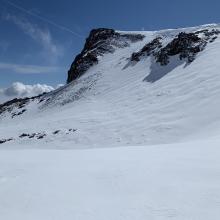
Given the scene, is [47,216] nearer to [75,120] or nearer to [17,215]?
[17,215]

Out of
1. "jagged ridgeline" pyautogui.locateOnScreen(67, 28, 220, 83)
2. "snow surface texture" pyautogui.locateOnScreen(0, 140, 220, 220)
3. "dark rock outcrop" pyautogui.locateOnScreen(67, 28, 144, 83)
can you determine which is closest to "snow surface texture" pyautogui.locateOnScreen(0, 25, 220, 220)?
"snow surface texture" pyautogui.locateOnScreen(0, 140, 220, 220)

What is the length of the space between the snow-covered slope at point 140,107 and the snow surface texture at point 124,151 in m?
0.10

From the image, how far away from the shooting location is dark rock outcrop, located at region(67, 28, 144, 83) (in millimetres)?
54281

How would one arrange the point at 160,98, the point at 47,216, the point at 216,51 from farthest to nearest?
Result: the point at 216,51 < the point at 160,98 < the point at 47,216

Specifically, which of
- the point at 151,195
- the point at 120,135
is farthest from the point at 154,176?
the point at 120,135

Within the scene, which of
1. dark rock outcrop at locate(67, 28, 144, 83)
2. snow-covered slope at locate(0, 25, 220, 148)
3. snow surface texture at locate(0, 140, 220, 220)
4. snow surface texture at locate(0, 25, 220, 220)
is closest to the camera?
snow surface texture at locate(0, 140, 220, 220)

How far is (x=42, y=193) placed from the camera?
650 cm

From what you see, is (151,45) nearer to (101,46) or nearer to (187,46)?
(187,46)

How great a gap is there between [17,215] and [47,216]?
64cm

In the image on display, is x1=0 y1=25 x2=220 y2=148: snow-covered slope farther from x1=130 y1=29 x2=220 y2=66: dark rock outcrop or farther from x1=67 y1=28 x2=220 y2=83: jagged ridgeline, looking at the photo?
x1=67 y1=28 x2=220 y2=83: jagged ridgeline

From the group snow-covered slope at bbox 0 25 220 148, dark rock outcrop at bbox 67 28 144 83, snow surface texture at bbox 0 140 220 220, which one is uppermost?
dark rock outcrop at bbox 67 28 144 83

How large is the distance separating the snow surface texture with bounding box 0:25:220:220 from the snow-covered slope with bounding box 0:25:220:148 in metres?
0.10

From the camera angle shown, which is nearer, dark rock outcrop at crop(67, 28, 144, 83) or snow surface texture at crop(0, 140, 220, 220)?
snow surface texture at crop(0, 140, 220, 220)

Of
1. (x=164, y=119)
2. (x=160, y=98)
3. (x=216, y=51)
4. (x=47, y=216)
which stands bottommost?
(x=47, y=216)
